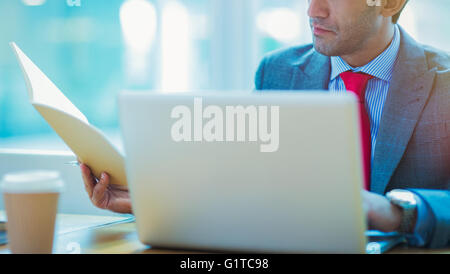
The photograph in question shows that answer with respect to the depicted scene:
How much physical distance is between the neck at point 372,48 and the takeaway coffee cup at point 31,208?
1126 mm

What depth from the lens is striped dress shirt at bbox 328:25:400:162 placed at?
1570 mm

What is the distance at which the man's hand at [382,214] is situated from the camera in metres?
0.94

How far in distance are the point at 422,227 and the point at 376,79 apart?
74 cm

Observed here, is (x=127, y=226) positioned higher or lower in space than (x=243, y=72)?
lower

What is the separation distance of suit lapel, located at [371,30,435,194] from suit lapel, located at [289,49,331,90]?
0.25 meters

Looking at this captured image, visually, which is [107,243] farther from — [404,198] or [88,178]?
[404,198]

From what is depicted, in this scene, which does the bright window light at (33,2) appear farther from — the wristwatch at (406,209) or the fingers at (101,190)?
the wristwatch at (406,209)

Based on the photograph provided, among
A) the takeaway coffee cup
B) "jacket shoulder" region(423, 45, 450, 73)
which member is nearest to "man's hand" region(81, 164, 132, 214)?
the takeaway coffee cup

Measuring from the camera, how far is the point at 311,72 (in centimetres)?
174

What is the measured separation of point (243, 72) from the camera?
2189mm

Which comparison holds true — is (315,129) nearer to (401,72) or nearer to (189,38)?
(401,72)

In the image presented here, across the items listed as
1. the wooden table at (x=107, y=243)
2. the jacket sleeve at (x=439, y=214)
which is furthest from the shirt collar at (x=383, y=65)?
the wooden table at (x=107, y=243)
